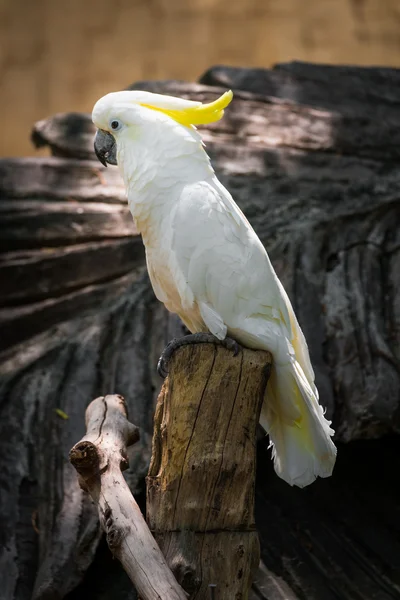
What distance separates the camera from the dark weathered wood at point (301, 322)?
10.4ft

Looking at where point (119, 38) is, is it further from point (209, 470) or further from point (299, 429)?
point (209, 470)

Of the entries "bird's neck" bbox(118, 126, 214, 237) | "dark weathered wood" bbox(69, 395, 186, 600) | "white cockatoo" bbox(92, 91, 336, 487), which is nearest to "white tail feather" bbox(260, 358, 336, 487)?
"white cockatoo" bbox(92, 91, 336, 487)

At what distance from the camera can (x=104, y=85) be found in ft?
16.7

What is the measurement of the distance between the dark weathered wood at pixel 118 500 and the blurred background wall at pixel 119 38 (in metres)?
3.35

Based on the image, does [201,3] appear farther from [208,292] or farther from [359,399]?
[208,292]

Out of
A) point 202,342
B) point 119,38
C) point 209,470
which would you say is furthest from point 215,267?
point 119,38

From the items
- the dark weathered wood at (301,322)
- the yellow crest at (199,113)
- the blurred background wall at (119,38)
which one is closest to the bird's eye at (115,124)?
the yellow crest at (199,113)

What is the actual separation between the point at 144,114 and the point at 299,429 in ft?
3.65

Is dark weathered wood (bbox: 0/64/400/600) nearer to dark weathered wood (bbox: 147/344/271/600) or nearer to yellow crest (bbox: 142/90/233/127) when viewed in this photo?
dark weathered wood (bbox: 147/344/271/600)

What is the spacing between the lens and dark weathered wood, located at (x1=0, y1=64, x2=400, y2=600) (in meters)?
3.16

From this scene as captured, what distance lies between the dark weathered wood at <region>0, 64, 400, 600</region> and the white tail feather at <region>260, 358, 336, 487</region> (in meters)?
1.14

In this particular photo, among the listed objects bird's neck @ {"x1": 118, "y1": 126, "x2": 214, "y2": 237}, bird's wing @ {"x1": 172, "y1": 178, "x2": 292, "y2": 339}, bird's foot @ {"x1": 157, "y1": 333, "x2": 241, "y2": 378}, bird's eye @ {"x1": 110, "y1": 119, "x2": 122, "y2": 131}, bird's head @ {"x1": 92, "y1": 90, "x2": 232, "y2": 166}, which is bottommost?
bird's foot @ {"x1": 157, "y1": 333, "x2": 241, "y2": 378}

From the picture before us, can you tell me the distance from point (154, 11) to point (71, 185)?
1.85 m

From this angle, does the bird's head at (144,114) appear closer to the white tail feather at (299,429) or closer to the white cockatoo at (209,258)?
the white cockatoo at (209,258)
